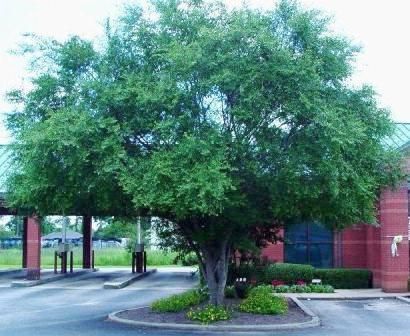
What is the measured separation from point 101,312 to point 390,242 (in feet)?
39.9

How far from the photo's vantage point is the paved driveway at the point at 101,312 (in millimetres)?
16016

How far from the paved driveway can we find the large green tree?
9.22ft

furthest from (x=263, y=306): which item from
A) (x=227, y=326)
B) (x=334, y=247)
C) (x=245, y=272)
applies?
(x=334, y=247)

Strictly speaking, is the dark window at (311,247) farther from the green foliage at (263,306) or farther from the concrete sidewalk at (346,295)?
the green foliage at (263,306)

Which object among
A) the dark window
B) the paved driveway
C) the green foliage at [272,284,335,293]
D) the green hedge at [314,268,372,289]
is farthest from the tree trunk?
the dark window

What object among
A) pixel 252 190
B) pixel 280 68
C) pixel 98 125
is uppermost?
pixel 280 68

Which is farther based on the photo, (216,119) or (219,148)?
(216,119)

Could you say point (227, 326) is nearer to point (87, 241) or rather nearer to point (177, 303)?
point (177, 303)

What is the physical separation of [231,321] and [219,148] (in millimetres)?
4666

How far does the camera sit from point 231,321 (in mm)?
16750

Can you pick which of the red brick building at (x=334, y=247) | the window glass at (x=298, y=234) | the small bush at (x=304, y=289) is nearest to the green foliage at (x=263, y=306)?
the small bush at (x=304, y=289)

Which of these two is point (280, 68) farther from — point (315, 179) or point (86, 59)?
point (86, 59)

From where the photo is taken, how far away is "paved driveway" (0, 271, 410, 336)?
1602cm

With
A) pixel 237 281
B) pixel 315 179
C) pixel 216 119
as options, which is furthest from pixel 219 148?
pixel 237 281
